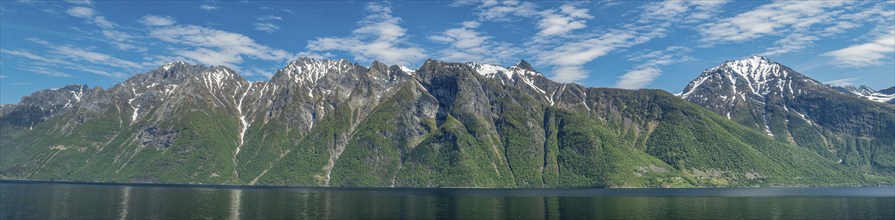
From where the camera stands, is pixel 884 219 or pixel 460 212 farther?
pixel 460 212

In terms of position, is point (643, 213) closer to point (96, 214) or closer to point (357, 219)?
point (357, 219)

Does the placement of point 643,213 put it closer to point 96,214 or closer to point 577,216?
point 577,216

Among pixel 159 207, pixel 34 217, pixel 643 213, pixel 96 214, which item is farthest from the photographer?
pixel 159 207

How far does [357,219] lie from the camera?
119 meters

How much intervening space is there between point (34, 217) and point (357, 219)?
68701mm

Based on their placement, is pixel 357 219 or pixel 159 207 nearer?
pixel 357 219

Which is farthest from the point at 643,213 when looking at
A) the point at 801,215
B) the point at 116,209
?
the point at 116,209

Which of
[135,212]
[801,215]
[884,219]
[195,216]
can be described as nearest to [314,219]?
[195,216]

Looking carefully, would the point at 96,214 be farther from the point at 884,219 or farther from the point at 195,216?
the point at 884,219

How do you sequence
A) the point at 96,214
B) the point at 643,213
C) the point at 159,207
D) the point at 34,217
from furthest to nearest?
the point at 159,207 < the point at 643,213 < the point at 96,214 < the point at 34,217

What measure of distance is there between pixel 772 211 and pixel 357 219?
10698 centimetres

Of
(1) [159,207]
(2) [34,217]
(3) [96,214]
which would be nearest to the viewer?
(2) [34,217]

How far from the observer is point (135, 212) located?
132m

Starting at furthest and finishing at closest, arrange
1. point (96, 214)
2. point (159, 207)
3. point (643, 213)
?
point (159, 207) < point (643, 213) < point (96, 214)
